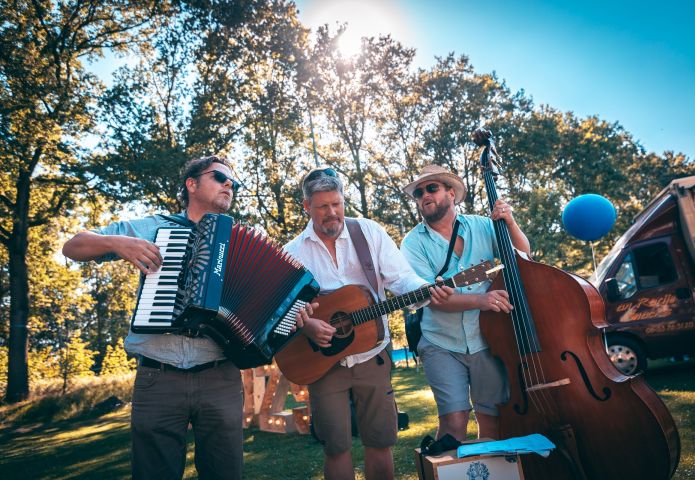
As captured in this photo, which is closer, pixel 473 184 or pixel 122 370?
pixel 473 184

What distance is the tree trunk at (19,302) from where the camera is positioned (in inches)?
574

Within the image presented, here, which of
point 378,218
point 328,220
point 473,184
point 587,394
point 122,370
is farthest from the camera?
point 122,370

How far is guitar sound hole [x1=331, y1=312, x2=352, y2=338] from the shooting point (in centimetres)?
328

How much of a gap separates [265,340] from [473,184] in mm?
18752

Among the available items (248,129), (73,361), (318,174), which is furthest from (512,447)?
(73,361)

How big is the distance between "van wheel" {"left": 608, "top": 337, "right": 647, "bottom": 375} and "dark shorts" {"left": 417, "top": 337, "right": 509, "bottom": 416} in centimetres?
542

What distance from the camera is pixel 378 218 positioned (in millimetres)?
18828

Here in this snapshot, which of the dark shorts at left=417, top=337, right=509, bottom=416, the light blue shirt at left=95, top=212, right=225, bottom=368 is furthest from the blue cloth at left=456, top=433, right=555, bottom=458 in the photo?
the light blue shirt at left=95, top=212, right=225, bottom=368

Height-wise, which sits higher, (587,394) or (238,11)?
(238,11)

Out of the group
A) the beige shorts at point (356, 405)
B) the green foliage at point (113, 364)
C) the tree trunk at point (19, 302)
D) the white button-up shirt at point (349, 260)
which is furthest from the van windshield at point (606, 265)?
the green foliage at point (113, 364)

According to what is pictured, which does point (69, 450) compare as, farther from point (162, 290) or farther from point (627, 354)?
point (627, 354)

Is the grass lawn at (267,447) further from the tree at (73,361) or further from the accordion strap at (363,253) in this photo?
the tree at (73,361)

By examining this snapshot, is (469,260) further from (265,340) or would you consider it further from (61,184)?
(61,184)

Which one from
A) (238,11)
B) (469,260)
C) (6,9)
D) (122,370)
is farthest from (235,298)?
(122,370)
